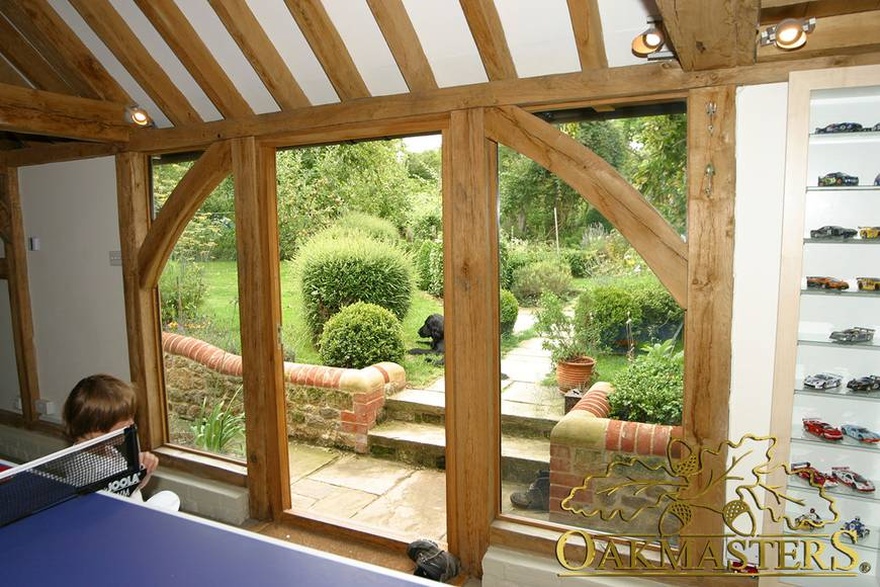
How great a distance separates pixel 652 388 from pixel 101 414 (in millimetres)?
2514

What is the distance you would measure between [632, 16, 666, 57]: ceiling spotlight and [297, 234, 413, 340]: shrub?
4764 mm

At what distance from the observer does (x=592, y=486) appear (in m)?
3.04

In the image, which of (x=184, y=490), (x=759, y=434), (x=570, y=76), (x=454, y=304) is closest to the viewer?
(x=759, y=434)

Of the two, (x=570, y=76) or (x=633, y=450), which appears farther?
(x=633, y=450)

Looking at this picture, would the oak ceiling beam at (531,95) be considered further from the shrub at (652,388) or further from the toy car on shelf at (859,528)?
the toy car on shelf at (859,528)

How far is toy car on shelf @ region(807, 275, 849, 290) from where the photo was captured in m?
2.35

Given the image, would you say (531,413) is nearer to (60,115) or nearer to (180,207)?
(180,207)

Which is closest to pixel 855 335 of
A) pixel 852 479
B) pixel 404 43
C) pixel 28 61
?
pixel 852 479

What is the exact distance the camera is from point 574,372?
3.16 metres

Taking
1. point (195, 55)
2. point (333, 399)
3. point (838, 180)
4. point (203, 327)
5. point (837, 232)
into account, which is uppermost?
point (195, 55)

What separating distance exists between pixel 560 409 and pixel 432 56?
6.48ft

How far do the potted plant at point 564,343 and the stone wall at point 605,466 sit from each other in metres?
0.11

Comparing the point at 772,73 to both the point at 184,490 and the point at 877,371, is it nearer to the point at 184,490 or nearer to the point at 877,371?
the point at 877,371

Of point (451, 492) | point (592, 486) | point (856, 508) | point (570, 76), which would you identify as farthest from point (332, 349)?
point (856, 508)
